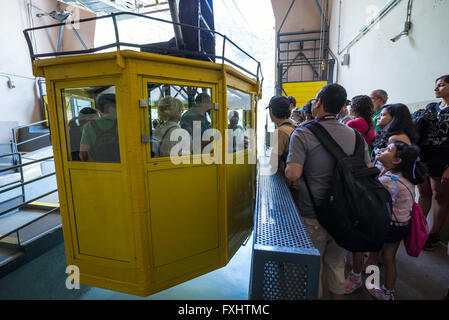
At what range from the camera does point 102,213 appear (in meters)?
2.32

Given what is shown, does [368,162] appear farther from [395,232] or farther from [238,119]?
[238,119]

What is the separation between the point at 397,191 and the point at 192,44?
2815mm

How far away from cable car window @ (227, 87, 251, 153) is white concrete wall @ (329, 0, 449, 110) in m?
2.32

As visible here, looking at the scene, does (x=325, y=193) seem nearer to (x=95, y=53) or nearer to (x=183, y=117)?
(x=183, y=117)

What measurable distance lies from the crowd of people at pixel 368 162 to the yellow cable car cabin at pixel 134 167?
86 centimetres

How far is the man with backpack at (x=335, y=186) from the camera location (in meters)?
1.46

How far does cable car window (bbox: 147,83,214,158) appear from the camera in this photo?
2279 millimetres

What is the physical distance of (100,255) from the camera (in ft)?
7.88

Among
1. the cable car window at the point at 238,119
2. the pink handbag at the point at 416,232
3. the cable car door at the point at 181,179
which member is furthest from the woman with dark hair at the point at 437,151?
the cable car door at the point at 181,179

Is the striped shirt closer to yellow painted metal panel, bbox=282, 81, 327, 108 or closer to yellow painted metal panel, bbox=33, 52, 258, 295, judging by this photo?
yellow painted metal panel, bbox=33, 52, 258, 295

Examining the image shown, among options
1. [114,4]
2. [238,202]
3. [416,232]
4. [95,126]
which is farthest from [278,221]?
[114,4]

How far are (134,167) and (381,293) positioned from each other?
257 cm

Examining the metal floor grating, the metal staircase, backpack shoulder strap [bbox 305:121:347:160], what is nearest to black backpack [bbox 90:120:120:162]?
the metal staircase
